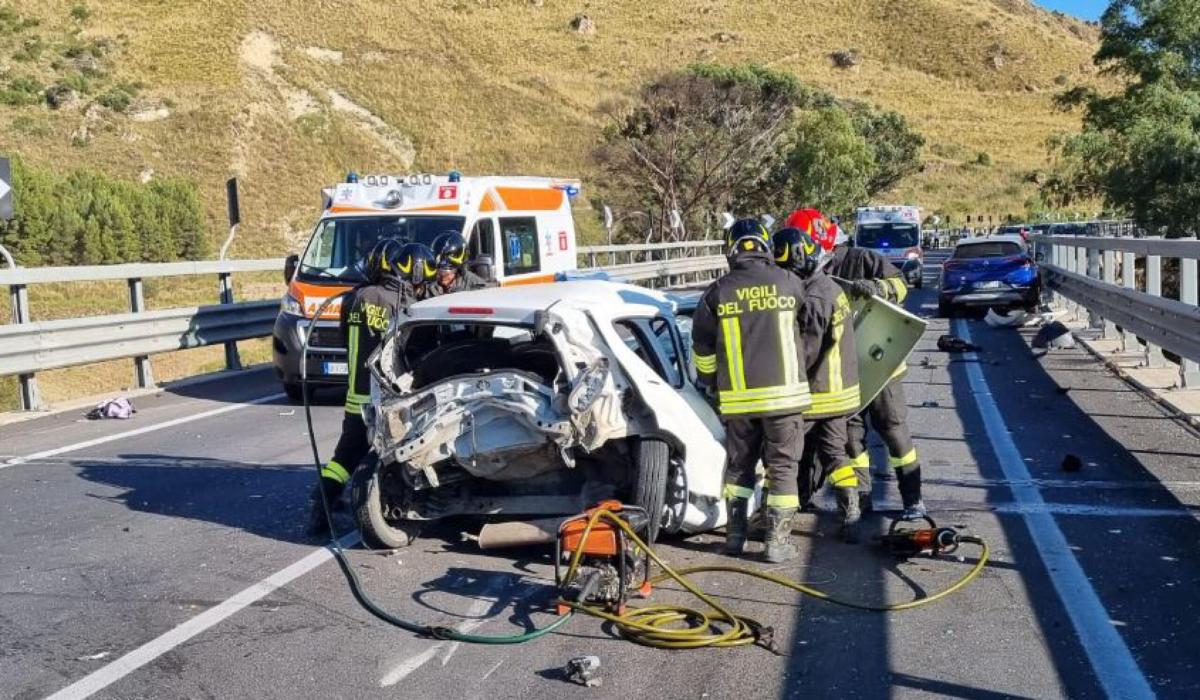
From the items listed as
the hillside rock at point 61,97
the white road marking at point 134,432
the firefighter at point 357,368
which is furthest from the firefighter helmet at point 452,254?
the hillside rock at point 61,97

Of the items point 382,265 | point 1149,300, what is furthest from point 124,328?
point 1149,300

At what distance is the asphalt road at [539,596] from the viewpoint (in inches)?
196

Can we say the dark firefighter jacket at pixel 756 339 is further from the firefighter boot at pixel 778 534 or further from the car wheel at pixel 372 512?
the car wheel at pixel 372 512

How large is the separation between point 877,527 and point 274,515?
363 cm

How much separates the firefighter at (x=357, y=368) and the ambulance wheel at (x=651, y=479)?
5.97 feet

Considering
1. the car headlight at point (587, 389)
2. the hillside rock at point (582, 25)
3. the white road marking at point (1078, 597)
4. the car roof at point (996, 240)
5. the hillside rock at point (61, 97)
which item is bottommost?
the white road marking at point (1078, 597)

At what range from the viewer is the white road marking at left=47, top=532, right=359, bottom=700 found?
4977 millimetres

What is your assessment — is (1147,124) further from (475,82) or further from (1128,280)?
(475,82)

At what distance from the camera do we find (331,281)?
13.0 metres

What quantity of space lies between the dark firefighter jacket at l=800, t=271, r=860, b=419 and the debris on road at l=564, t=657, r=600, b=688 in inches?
87.1

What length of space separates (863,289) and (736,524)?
1.61m

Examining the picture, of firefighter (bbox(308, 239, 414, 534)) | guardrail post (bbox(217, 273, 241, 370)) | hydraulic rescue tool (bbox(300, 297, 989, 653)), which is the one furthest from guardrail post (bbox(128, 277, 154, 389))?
hydraulic rescue tool (bbox(300, 297, 989, 653))

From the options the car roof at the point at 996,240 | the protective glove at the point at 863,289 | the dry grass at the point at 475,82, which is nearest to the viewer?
the protective glove at the point at 863,289

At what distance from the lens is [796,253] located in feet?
22.4
